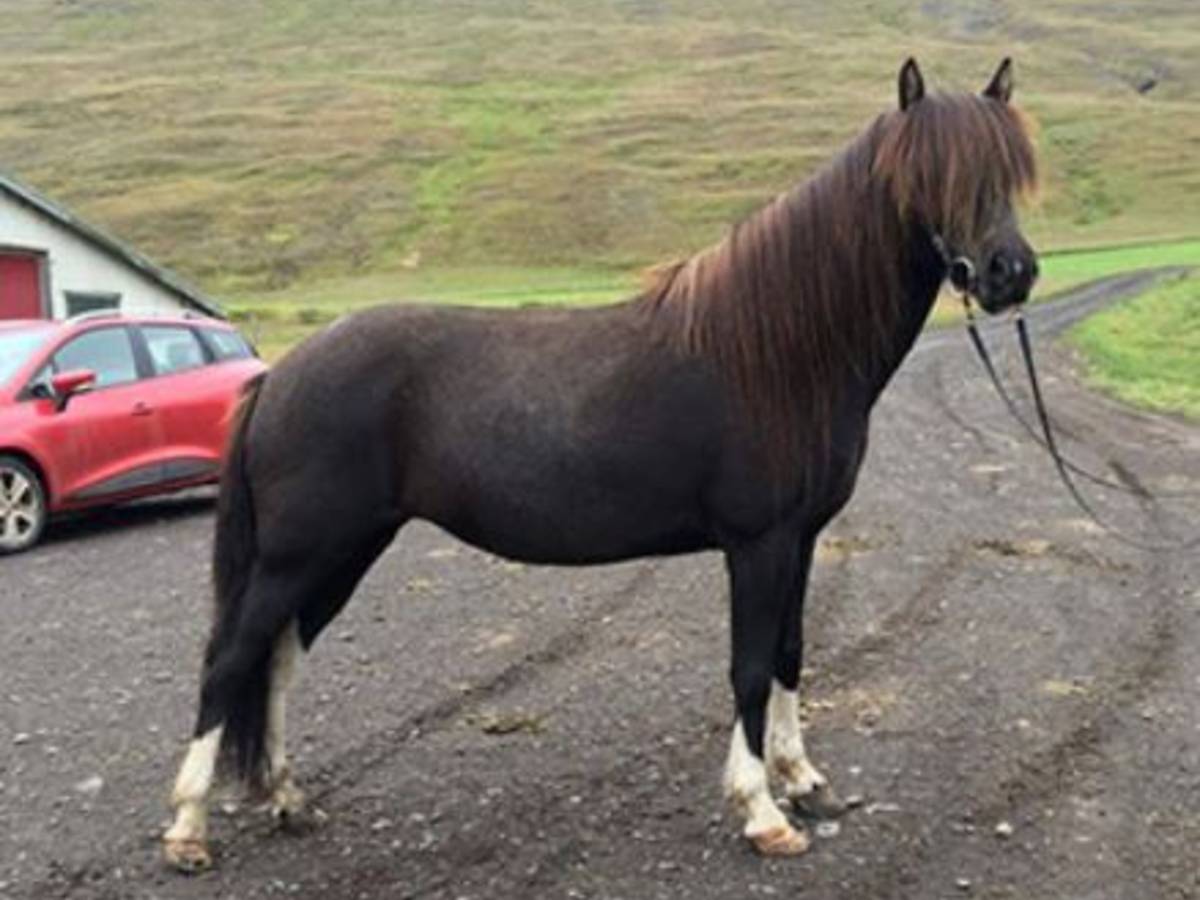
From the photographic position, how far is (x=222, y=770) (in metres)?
5.41

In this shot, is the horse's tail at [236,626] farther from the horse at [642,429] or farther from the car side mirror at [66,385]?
the car side mirror at [66,385]

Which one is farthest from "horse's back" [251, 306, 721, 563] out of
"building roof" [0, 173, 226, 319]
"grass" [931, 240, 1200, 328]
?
"grass" [931, 240, 1200, 328]

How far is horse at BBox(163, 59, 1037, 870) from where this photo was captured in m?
5.07

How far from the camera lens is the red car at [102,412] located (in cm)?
1117

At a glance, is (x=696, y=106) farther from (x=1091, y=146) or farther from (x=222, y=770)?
(x=222, y=770)

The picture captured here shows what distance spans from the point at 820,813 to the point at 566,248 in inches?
2183

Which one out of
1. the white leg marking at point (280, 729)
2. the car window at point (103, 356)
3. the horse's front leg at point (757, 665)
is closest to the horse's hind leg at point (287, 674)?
the white leg marking at point (280, 729)

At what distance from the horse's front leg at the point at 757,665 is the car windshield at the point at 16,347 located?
27.1ft

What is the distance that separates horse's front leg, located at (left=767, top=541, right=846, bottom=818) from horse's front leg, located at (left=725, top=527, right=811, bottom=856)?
0.72 feet

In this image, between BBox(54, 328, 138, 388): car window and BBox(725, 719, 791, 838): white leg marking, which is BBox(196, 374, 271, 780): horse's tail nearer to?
BBox(725, 719, 791, 838): white leg marking

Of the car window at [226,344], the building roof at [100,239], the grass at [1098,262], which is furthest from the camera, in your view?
the grass at [1098,262]

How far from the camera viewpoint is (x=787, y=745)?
557 centimetres

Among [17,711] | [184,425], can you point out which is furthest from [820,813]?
[184,425]

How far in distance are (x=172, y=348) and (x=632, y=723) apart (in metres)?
7.95
